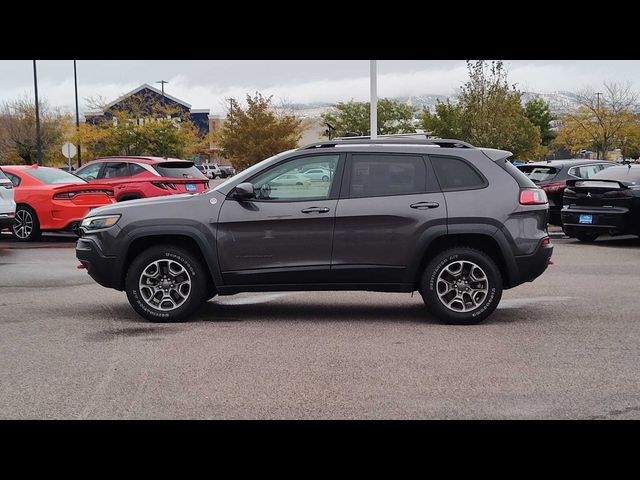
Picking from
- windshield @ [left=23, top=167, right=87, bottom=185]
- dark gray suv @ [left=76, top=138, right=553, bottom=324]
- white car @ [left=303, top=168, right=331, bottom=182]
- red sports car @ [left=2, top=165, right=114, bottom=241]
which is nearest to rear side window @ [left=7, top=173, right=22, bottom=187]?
red sports car @ [left=2, top=165, right=114, bottom=241]

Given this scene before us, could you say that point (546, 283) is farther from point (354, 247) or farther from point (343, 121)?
point (343, 121)

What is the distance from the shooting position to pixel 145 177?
1841 centimetres

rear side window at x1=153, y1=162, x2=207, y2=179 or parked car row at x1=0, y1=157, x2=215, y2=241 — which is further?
rear side window at x1=153, y1=162, x2=207, y2=179

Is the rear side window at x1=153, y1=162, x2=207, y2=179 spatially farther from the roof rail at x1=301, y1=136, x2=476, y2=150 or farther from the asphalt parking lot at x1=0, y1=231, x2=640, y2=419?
the roof rail at x1=301, y1=136, x2=476, y2=150

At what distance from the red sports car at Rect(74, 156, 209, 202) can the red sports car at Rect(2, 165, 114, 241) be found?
1.15 metres

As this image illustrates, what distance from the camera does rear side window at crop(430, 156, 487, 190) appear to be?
8734mm

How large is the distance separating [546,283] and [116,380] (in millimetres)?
6919

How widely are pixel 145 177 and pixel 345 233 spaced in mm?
10691

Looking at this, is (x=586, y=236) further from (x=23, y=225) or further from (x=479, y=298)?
(x=23, y=225)

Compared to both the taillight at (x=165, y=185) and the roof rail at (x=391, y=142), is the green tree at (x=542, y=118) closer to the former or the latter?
the taillight at (x=165, y=185)

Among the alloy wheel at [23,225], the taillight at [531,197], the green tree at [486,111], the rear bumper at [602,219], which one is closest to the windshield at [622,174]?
the rear bumper at [602,219]

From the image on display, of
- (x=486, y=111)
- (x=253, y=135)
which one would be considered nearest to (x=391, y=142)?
(x=486, y=111)
